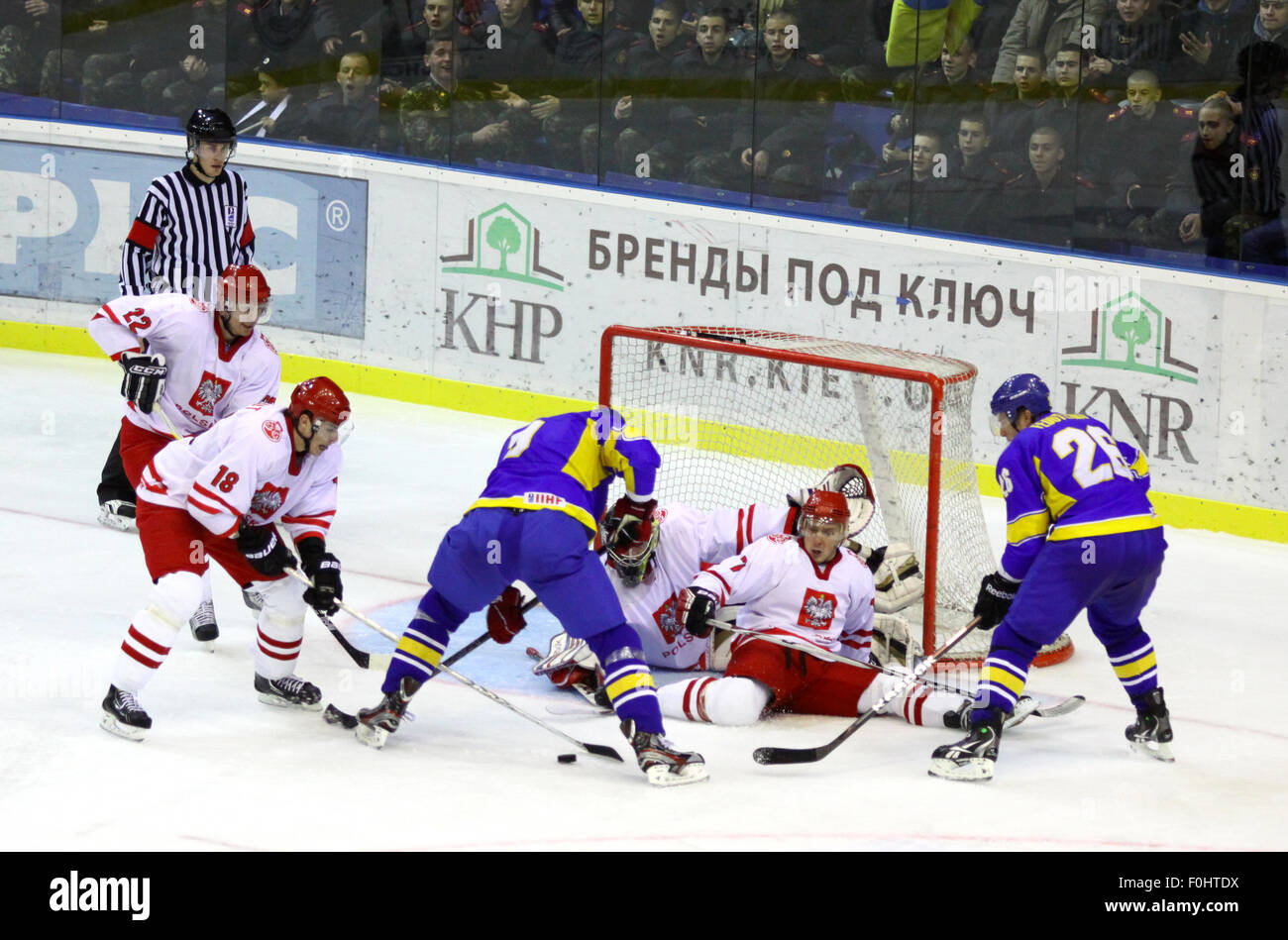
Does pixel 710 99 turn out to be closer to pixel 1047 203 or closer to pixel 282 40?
pixel 1047 203

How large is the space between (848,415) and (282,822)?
10.5ft

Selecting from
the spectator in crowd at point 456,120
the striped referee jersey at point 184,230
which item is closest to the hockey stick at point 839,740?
the striped referee jersey at point 184,230

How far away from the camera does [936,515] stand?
18.4 feet

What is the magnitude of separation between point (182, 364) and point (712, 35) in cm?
376

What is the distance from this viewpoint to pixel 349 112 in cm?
959

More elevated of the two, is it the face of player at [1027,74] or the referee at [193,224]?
the face of player at [1027,74]

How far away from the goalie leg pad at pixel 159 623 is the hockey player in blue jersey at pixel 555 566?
510 millimetres

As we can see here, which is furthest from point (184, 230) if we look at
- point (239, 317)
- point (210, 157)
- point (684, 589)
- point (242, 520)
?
point (684, 589)

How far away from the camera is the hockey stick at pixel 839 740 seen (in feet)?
15.4

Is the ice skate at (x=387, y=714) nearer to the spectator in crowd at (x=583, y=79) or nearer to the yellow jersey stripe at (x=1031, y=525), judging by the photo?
the yellow jersey stripe at (x=1031, y=525)

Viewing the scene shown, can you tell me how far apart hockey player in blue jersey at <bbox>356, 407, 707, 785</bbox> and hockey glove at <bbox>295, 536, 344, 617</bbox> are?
230 mm

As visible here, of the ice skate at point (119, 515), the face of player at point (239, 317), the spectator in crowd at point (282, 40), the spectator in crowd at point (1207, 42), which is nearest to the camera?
the face of player at point (239, 317)

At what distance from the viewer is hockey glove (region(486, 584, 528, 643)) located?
5.01 meters

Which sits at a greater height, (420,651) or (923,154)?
(923,154)
